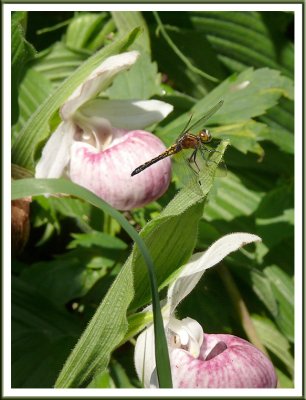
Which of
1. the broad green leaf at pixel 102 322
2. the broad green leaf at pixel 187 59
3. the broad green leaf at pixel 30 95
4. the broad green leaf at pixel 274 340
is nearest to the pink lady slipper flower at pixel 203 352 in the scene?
the broad green leaf at pixel 102 322

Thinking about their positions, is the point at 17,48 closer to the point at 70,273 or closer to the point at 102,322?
the point at 70,273

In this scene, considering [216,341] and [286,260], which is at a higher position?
[216,341]

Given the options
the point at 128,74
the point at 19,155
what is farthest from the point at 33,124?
the point at 128,74

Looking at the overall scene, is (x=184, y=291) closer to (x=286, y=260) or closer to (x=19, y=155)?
(x=19, y=155)

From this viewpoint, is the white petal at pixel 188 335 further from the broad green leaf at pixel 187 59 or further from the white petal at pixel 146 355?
the broad green leaf at pixel 187 59

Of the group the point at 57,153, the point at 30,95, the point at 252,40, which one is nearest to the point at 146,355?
the point at 57,153

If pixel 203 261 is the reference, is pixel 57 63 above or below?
above

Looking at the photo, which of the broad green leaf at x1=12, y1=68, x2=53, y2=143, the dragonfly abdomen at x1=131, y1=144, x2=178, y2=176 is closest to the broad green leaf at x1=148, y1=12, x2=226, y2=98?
the broad green leaf at x1=12, y1=68, x2=53, y2=143
